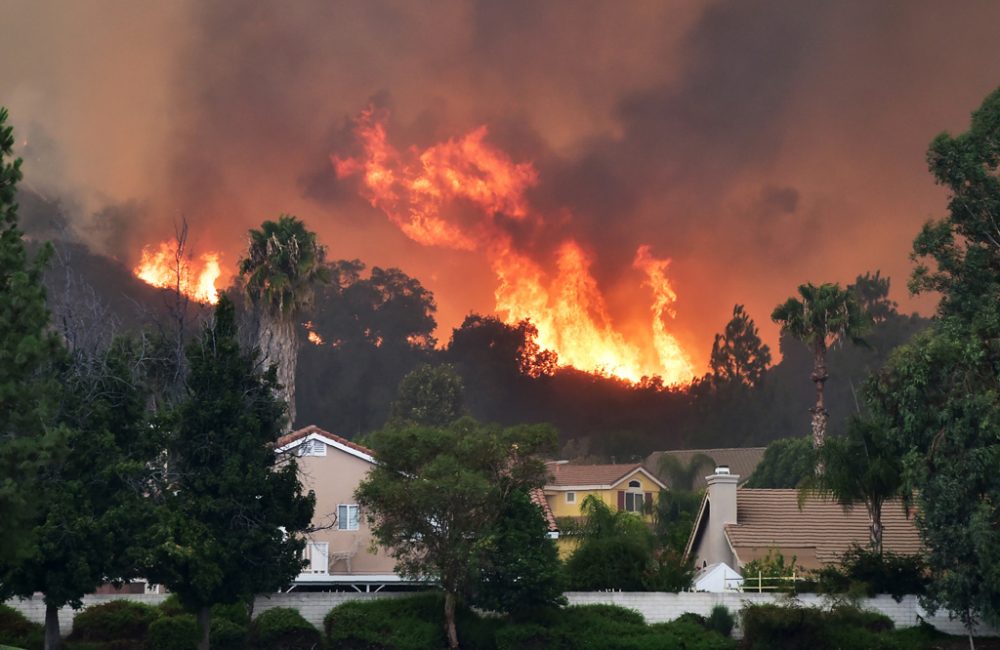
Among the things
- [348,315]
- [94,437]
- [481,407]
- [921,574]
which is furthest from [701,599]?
[348,315]

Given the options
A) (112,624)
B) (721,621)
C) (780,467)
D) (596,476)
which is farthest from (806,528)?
(780,467)

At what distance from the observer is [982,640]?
1912 inches

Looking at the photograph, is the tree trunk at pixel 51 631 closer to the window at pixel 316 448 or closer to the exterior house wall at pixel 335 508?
the exterior house wall at pixel 335 508

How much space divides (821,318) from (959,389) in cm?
3589

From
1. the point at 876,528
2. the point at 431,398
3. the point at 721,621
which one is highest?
the point at 431,398

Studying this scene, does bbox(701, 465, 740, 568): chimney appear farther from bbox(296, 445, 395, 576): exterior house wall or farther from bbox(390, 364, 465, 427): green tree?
bbox(390, 364, 465, 427): green tree

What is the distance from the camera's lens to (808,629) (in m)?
48.8

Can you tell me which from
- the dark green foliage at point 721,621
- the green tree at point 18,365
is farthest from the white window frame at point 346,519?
the green tree at point 18,365

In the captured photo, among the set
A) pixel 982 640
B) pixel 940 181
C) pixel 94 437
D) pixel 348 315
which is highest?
pixel 348 315

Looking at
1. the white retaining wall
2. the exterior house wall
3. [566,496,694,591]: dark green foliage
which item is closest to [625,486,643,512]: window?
the exterior house wall

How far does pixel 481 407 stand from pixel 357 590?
311 ft

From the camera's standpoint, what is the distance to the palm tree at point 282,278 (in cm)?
7938

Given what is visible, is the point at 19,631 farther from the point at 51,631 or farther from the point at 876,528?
the point at 876,528

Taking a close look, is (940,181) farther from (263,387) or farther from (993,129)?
(263,387)
